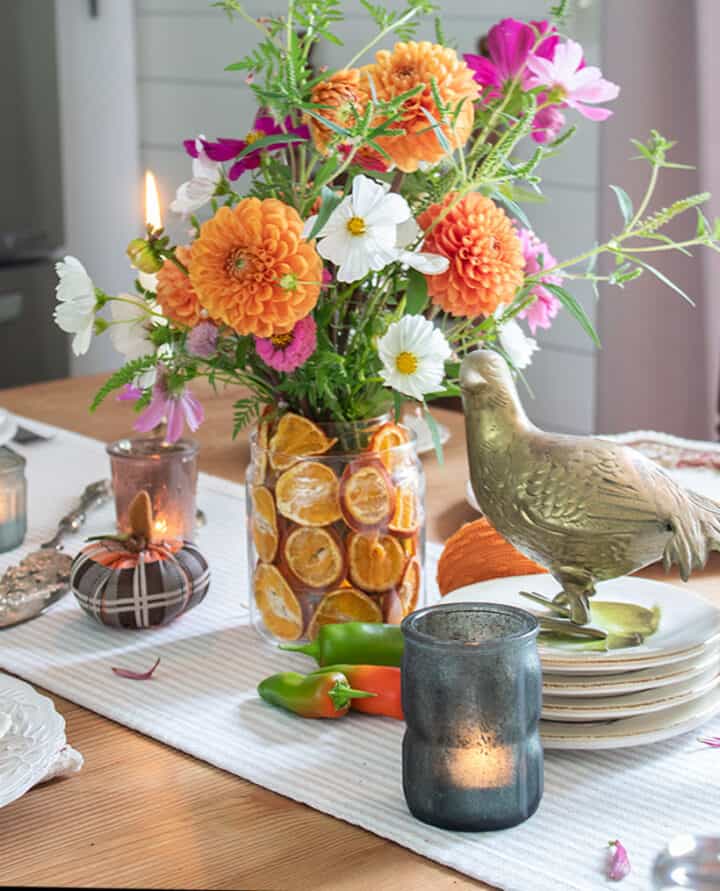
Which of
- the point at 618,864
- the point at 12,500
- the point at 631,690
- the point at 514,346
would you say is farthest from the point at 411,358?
the point at 12,500

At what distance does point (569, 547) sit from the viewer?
0.94m

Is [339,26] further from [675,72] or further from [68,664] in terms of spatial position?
[68,664]

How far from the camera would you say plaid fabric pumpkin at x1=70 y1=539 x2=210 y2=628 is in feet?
3.78

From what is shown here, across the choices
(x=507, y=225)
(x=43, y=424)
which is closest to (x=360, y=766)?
(x=507, y=225)

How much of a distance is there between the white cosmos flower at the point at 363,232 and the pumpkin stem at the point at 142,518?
29cm

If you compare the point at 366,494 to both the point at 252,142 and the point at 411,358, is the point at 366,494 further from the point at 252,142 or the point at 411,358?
the point at 252,142

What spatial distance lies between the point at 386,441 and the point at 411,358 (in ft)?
0.39

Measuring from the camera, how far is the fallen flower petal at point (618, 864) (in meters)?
0.79

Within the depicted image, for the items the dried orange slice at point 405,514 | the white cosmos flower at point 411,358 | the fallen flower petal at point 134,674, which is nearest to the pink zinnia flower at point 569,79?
the white cosmos flower at point 411,358

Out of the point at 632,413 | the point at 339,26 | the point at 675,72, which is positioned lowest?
the point at 632,413

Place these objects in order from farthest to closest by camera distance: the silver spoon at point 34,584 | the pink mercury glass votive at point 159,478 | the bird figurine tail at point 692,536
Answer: the pink mercury glass votive at point 159,478 < the silver spoon at point 34,584 < the bird figurine tail at point 692,536

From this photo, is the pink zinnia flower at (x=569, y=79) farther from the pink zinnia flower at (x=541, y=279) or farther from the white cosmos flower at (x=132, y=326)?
the white cosmos flower at (x=132, y=326)

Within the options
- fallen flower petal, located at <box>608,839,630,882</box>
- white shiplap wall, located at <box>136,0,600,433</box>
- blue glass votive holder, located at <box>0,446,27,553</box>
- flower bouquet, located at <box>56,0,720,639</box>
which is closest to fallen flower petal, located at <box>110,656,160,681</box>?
flower bouquet, located at <box>56,0,720,639</box>

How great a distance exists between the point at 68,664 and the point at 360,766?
0.30 m
